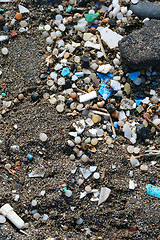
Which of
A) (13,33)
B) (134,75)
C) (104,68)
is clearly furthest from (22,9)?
(134,75)

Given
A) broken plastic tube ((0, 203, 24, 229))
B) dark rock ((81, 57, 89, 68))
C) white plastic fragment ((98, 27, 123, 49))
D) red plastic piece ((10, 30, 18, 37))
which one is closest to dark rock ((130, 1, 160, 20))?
white plastic fragment ((98, 27, 123, 49))

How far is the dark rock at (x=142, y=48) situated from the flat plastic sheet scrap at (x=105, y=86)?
167 millimetres

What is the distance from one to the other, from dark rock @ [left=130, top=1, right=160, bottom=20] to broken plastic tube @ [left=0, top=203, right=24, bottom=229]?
1.95 metres

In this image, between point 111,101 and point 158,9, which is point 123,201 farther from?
point 158,9

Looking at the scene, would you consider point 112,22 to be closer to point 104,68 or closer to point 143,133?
point 104,68

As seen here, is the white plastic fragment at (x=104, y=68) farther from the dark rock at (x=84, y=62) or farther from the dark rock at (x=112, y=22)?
the dark rock at (x=112, y=22)

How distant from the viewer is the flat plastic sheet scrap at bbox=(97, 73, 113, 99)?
8.09ft

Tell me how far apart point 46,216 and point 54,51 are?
53.8 inches

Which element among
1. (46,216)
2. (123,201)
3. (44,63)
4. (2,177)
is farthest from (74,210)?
(44,63)

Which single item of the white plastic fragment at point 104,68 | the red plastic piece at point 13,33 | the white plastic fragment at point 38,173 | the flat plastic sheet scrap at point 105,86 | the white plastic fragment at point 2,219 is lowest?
the white plastic fragment at point 2,219

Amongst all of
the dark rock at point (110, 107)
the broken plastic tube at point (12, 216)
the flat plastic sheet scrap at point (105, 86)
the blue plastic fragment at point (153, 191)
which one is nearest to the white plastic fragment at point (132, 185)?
the blue plastic fragment at point (153, 191)

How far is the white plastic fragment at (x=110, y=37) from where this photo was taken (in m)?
2.59

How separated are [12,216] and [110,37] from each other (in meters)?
1.67

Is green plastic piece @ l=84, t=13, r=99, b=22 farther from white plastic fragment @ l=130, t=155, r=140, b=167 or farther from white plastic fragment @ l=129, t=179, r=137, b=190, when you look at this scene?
white plastic fragment @ l=129, t=179, r=137, b=190
